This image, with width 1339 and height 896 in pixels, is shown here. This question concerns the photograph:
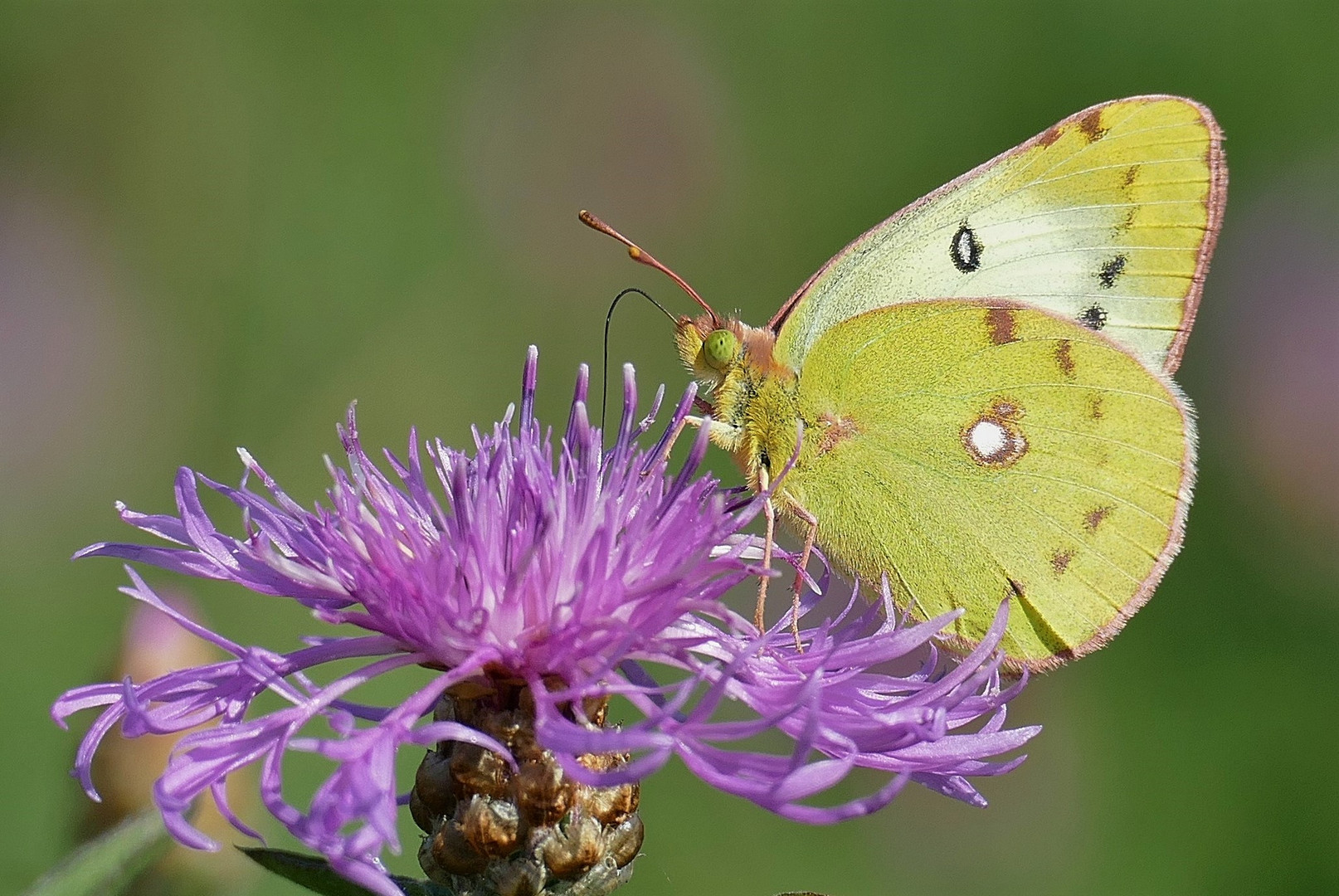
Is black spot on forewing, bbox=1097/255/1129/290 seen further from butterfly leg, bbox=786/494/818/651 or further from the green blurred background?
the green blurred background

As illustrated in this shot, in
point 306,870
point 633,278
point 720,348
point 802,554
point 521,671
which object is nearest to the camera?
point 306,870

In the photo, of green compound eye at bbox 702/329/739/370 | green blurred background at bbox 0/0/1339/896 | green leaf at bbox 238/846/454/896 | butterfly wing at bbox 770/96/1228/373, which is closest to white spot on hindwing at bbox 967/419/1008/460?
butterfly wing at bbox 770/96/1228/373

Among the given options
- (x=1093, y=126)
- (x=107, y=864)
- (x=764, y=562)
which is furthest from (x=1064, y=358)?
(x=107, y=864)

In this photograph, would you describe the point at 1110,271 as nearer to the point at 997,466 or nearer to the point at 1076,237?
the point at 1076,237

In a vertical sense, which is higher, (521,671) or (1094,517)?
(521,671)

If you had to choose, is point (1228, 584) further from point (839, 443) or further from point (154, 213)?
point (154, 213)

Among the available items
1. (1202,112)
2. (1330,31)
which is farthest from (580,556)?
(1330,31)
